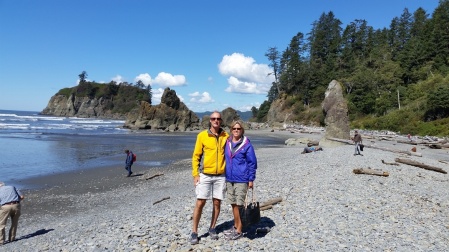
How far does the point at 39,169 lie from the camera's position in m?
21.4

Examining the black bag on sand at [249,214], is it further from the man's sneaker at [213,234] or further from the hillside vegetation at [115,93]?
the hillside vegetation at [115,93]

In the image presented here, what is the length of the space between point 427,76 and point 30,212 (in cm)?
6210

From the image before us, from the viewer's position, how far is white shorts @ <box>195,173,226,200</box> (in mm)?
6074

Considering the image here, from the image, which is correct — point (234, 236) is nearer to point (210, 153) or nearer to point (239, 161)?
point (239, 161)

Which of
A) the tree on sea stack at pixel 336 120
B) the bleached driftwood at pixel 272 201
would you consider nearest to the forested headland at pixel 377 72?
the tree on sea stack at pixel 336 120

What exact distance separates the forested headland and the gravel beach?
29.0 m

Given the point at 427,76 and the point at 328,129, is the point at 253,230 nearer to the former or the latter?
the point at 328,129

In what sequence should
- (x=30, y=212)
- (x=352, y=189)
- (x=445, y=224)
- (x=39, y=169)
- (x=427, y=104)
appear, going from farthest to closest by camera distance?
(x=427, y=104)
(x=39, y=169)
(x=30, y=212)
(x=352, y=189)
(x=445, y=224)

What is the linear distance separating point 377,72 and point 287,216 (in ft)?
207

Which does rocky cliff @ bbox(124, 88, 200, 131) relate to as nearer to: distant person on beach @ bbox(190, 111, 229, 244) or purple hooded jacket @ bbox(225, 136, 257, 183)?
distant person on beach @ bbox(190, 111, 229, 244)

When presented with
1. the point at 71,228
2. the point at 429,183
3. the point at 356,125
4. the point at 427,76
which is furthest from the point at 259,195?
the point at 427,76

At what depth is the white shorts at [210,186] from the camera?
607cm

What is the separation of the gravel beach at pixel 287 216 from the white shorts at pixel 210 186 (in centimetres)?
93

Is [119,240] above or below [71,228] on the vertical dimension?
above
